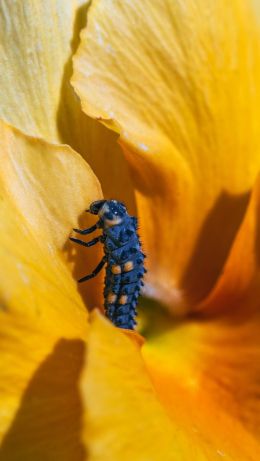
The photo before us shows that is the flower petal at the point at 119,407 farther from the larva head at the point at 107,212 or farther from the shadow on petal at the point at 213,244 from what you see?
the shadow on petal at the point at 213,244

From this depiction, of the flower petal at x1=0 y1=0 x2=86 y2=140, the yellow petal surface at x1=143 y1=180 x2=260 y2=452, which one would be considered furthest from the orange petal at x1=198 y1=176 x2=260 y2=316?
the flower petal at x1=0 y1=0 x2=86 y2=140

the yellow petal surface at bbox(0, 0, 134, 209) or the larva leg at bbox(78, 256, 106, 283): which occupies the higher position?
the yellow petal surface at bbox(0, 0, 134, 209)

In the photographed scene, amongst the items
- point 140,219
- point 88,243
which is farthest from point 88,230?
point 140,219

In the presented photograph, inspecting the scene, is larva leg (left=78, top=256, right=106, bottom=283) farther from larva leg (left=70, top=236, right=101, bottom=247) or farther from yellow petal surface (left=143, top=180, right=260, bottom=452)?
yellow petal surface (left=143, top=180, right=260, bottom=452)

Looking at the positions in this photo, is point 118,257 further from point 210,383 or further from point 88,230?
point 210,383

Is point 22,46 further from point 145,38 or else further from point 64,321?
point 64,321
